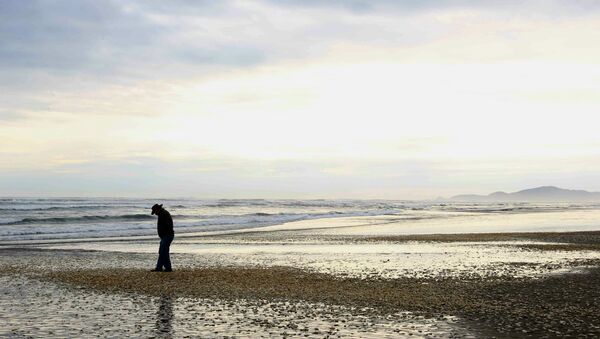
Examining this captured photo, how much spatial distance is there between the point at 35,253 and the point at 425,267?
18.4 meters

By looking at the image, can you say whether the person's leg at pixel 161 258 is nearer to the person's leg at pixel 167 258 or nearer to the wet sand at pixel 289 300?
the person's leg at pixel 167 258

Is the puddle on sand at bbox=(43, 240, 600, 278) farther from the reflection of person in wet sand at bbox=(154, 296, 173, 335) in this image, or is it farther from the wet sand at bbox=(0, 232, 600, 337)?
the reflection of person in wet sand at bbox=(154, 296, 173, 335)

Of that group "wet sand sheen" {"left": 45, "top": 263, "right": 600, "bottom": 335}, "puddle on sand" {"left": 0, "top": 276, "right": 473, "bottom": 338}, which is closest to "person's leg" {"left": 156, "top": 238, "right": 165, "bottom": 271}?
"wet sand sheen" {"left": 45, "top": 263, "right": 600, "bottom": 335}

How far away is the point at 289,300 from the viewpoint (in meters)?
14.9

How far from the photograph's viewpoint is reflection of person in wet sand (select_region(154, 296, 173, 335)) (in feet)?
37.0

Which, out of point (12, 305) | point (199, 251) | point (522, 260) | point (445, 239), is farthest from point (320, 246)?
point (12, 305)

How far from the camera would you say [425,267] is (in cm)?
2208

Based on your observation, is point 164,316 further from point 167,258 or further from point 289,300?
point 167,258

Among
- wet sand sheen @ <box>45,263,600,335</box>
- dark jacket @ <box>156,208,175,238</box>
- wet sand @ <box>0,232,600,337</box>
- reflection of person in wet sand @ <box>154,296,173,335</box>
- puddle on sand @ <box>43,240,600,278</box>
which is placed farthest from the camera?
dark jacket @ <box>156,208,175,238</box>

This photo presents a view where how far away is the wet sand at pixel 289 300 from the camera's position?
1157cm

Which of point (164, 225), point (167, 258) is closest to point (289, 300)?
point (167, 258)

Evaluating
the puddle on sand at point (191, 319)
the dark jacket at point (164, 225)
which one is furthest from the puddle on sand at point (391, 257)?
the puddle on sand at point (191, 319)

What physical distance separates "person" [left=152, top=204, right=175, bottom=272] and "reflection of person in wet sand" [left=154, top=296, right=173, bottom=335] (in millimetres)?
5590

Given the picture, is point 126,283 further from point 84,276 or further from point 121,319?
point 121,319
